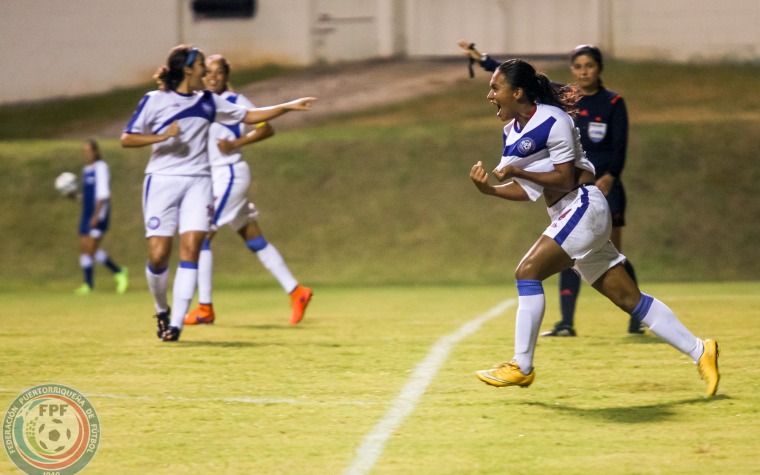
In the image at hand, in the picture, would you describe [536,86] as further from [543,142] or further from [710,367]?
[710,367]

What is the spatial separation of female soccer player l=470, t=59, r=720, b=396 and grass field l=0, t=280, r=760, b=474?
10.9 inches

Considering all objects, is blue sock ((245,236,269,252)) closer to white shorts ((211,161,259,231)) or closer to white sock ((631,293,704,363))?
white shorts ((211,161,259,231))

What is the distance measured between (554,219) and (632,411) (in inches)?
43.6

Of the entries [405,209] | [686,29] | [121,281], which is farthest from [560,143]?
[686,29]

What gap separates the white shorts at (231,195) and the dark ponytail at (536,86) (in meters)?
4.58

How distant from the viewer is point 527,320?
245 inches

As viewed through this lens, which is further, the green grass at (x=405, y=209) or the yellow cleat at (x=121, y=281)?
the green grass at (x=405, y=209)

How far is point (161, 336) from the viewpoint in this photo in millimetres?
9016

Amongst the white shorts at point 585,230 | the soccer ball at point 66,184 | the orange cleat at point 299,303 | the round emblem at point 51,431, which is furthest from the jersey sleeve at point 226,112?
the soccer ball at point 66,184

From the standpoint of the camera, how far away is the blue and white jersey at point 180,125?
8.84 metres

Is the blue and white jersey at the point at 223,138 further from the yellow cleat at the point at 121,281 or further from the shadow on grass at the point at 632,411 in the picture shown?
the yellow cleat at the point at 121,281

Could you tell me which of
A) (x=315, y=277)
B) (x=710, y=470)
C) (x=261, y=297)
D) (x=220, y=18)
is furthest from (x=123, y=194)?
(x=710, y=470)

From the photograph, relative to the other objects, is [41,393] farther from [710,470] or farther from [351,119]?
[351,119]

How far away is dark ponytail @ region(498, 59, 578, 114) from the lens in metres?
6.29
